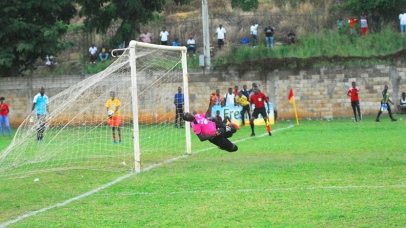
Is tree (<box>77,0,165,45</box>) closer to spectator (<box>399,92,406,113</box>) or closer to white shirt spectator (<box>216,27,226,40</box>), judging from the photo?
white shirt spectator (<box>216,27,226,40</box>)

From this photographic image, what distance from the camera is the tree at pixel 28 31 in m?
39.7

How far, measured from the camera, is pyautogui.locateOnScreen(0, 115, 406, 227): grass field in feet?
34.7

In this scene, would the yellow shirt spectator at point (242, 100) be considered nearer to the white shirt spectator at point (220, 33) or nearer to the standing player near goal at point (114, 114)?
the white shirt spectator at point (220, 33)

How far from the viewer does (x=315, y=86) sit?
126ft

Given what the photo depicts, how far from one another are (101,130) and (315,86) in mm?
19681

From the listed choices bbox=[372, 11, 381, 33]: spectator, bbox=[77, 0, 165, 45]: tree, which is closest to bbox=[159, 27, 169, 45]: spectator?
bbox=[77, 0, 165, 45]: tree

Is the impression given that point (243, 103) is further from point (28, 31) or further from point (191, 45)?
point (28, 31)

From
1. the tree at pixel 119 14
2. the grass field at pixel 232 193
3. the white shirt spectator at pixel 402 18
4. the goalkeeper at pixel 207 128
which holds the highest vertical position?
the tree at pixel 119 14

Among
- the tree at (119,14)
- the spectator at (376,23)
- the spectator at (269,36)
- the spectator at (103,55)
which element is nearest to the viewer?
the tree at (119,14)

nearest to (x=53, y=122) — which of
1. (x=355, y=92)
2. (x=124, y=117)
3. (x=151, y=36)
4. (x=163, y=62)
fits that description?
(x=163, y=62)

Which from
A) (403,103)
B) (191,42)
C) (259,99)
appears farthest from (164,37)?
(259,99)

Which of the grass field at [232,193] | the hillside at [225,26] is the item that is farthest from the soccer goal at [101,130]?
the hillside at [225,26]

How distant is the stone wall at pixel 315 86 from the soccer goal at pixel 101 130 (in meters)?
15.0

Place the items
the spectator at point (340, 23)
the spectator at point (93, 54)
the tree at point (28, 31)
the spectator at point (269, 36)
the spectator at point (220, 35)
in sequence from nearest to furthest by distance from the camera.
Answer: the tree at point (28, 31), the spectator at point (269, 36), the spectator at point (220, 35), the spectator at point (340, 23), the spectator at point (93, 54)
